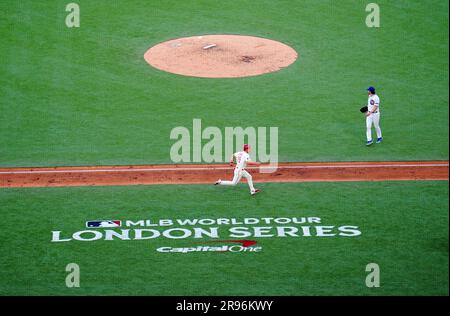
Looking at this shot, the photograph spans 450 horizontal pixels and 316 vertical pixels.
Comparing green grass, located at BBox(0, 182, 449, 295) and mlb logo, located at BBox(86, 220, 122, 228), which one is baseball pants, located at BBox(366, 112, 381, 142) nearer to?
green grass, located at BBox(0, 182, 449, 295)

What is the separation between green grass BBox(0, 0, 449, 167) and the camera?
22938 millimetres

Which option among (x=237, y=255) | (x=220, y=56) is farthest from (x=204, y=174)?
(x=220, y=56)

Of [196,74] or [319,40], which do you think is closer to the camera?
[196,74]

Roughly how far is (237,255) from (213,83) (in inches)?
408

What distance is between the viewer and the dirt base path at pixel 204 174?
20.8 m

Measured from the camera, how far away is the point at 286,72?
27219mm

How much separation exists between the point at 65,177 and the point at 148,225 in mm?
3570

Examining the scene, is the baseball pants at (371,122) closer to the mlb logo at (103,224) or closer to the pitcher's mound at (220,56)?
the pitcher's mound at (220,56)

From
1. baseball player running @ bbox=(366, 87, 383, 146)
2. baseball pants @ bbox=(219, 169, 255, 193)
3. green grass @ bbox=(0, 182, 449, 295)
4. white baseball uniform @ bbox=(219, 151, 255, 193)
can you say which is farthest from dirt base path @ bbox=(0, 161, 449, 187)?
baseball player running @ bbox=(366, 87, 383, 146)

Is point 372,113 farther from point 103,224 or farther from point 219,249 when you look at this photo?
point 103,224

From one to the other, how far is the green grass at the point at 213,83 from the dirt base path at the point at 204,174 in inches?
19.8

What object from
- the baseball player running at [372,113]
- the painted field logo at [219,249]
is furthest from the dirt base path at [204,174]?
the painted field logo at [219,249]

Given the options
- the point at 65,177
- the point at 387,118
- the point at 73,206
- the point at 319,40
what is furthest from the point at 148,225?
the point at 319,40

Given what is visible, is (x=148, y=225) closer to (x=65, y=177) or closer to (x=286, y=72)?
(x=65, y=177)
